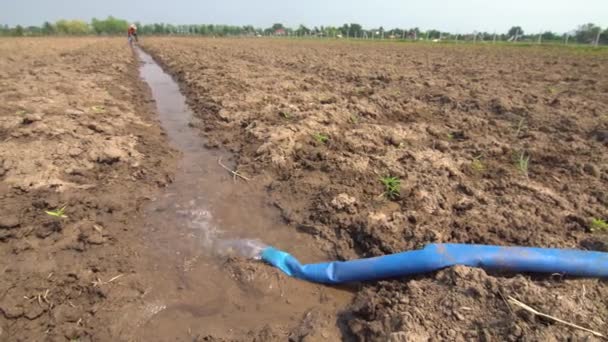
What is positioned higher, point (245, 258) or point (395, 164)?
point (395, 164)

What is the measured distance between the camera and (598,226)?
2.91 metres

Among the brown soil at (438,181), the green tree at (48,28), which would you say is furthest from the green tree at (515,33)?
the green tree at (48,28)

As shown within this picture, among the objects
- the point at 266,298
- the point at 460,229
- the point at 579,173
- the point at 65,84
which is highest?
the point at 65,84

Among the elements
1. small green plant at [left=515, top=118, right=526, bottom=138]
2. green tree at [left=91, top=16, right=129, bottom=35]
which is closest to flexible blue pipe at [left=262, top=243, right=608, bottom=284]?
small green plant at [left=515, top=118, right=526, bottom=138]

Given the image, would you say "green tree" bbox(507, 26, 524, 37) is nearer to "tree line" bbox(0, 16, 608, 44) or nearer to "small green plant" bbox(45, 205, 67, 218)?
"tree line" bbox(0, 16, 608, 44)

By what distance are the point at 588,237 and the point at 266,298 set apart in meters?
2.74

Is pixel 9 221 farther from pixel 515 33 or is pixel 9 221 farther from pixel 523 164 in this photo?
pixel 515 33

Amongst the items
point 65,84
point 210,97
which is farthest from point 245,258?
point 65,84

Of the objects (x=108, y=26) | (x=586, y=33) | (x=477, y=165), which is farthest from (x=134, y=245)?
(x=108, y=26)

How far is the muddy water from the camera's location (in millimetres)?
2250

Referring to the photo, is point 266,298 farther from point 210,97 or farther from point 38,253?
point 210,97

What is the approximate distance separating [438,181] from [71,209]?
3907 millimetres

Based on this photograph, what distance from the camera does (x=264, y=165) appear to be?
4465mm

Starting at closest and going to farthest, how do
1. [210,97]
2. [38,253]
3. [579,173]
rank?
[38,253] < [579,173] < [210,97]
